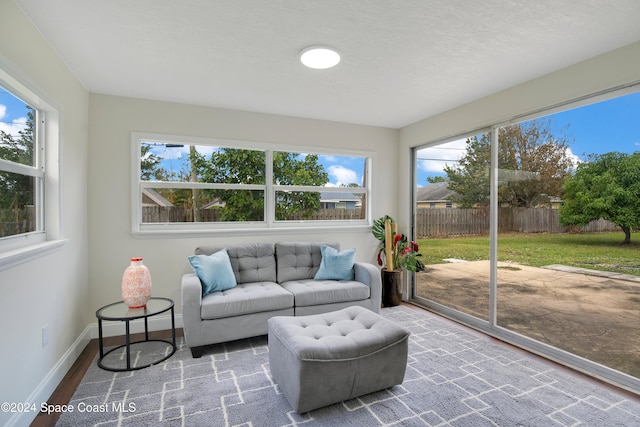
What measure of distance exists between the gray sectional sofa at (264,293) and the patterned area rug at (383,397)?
26 centimetres

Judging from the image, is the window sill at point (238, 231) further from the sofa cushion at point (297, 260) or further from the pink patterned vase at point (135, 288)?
the pink patterned vase at point (135, 288)

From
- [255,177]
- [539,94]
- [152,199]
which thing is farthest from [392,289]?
[152,199]

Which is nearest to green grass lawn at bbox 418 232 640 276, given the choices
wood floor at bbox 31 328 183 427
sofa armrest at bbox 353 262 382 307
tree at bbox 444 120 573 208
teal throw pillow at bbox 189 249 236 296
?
tree at bbox 444 120 573 208

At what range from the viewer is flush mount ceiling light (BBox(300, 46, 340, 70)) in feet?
7.97

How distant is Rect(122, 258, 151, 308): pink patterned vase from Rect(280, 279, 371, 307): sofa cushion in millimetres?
1320

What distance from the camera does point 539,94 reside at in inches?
116

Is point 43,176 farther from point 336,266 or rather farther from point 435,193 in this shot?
point 435,193

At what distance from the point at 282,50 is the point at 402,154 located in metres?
2.84

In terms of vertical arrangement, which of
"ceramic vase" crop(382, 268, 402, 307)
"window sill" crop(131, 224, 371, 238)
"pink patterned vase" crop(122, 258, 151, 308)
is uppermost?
"window sill" crop(131, 224, 371, 238)

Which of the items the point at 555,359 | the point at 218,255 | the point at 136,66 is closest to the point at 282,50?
the point at 136,66

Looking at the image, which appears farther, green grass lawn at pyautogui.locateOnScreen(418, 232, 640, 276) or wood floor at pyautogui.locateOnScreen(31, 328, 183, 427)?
green grass lawn at pyautogui.locateOnScreen(418, 232, 640, 276)

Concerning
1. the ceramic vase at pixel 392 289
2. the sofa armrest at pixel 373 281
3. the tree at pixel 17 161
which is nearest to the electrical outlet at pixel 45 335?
the tree at pixel 17 161

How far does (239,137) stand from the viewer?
3965 millimetres

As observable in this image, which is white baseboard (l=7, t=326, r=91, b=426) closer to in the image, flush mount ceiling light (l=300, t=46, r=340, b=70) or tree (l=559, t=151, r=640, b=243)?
flush mount ceiling light (l=300, t=46, r=340, b=70)
